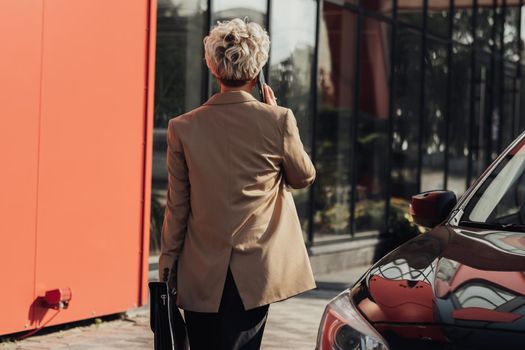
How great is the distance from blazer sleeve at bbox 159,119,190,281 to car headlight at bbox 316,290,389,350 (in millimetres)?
653

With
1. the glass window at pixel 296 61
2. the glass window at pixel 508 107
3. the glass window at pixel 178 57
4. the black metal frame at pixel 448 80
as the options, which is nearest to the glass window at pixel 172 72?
the glass window at pixel 178 57

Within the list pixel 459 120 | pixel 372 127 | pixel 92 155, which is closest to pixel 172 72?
pixel 92 155

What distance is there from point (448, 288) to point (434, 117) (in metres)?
12.0

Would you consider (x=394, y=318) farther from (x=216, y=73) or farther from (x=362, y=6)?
(x=362, y=6)

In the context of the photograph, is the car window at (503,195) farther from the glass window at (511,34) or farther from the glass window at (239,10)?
the glass window at (511,34)

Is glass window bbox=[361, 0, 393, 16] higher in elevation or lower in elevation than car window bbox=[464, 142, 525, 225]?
higher

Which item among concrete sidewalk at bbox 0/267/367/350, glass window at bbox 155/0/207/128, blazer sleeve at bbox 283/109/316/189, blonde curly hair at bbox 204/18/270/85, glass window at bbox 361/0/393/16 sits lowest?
concrete sidewalk at bbox 0/267/367/350

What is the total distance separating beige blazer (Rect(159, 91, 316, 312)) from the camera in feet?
13.9

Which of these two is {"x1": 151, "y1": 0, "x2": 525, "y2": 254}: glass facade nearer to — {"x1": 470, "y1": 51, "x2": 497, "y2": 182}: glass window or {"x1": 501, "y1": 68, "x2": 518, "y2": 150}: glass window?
{"x1": 470, "y1": 51, "x2": 497, "y2": 182}: glass window

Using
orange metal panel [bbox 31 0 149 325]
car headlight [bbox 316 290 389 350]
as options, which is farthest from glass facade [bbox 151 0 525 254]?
car headlight [bbox 316 290 389 350]

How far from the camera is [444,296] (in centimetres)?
372

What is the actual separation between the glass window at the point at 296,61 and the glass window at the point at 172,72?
4.50 ft

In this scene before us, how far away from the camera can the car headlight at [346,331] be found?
3664 mm

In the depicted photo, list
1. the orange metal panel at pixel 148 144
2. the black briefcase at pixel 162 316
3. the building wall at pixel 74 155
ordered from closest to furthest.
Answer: the black briefcase at pixel 162 316, the building wall at pixel 74 155, the orange metal panel at pixel 148 144
